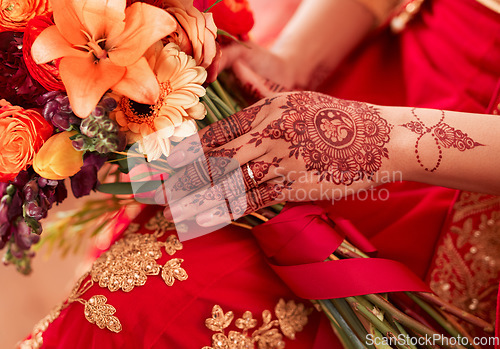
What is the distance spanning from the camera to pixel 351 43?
997 millimetres

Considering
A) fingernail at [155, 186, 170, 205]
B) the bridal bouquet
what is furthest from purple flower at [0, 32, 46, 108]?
fingernail at [155, 186, 170, 205]

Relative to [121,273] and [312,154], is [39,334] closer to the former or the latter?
[121,273]

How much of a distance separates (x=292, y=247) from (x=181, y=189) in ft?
0.64

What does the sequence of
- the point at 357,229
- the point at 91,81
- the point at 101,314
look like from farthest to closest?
the point at 357,229
the point at 101,314
the point at 91,81

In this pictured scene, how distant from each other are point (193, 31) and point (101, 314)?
0.43 metres

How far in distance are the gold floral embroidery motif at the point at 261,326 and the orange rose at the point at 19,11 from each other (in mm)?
476

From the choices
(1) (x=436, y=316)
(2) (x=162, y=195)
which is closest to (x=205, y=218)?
(2) (x=162, y=195)

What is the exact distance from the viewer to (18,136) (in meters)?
0.47

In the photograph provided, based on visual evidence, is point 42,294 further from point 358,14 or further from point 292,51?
point 358,14

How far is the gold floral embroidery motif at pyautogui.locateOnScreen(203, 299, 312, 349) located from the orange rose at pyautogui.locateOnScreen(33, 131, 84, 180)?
12.0 inches

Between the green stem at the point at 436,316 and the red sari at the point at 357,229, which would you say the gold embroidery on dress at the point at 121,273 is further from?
the green stem at the point at 436,316

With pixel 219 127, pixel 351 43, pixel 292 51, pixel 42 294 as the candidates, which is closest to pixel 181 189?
pixel 219 127

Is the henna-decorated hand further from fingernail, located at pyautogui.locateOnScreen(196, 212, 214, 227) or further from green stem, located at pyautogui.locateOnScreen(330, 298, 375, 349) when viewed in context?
green stem, located at pyautogui.locateOnScreen(330, 298, 375, 349)

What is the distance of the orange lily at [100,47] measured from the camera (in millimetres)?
436
